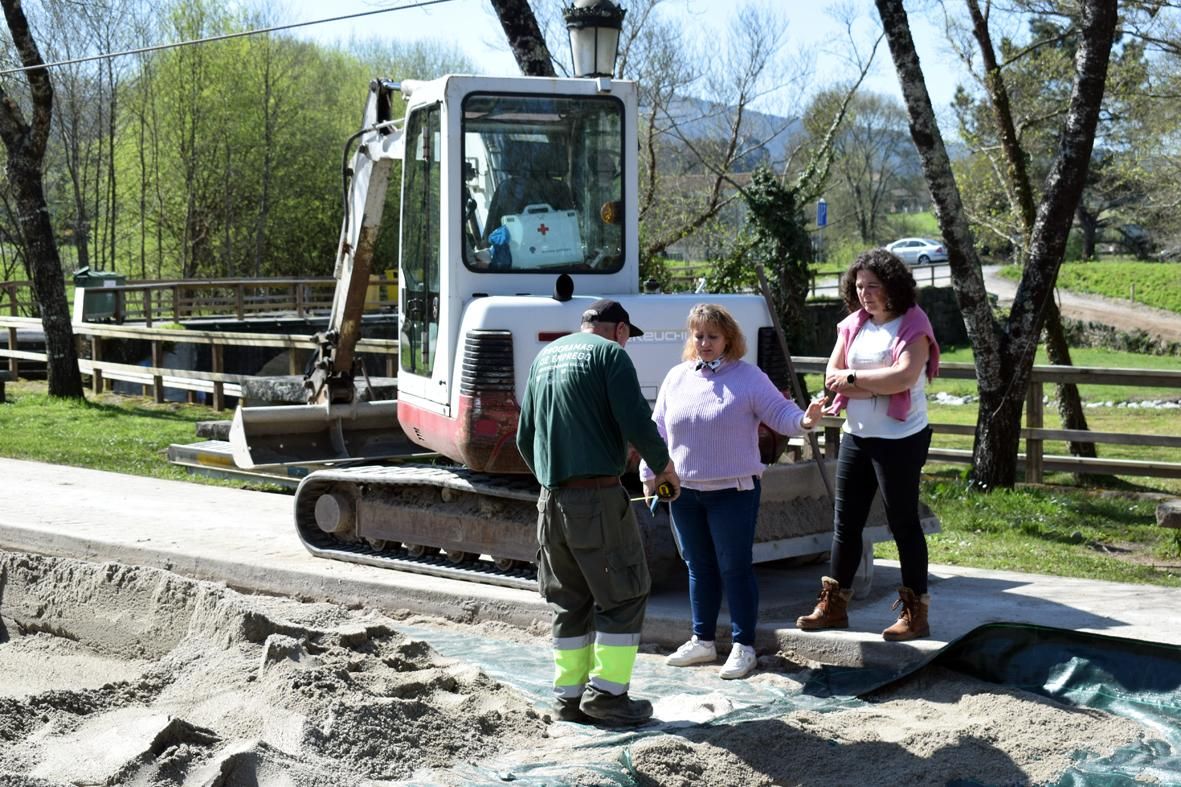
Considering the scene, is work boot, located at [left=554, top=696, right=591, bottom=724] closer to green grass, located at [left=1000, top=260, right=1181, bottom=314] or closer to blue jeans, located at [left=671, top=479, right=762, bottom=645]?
blue jeans, located at [left=671, top=479, right=762, bottom=645]

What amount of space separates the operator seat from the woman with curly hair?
2229mm

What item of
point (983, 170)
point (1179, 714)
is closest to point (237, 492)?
point (1179, 714)

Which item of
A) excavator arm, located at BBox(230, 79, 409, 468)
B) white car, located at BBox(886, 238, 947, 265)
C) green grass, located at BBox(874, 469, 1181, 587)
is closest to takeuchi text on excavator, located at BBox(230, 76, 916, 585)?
excavator arm, located at BBox(230, 79, 409, 468)

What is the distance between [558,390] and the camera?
577 centimetres

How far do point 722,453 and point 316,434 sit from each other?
5487mm

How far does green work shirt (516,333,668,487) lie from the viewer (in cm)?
568

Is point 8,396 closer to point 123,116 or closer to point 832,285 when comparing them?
point 123,116

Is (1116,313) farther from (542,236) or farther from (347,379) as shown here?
(542,236)

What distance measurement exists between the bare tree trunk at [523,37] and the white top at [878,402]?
7.58m

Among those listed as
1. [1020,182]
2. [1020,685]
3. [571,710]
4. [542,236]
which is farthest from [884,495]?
[1020,182]

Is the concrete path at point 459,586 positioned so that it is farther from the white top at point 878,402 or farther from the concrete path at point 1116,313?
the concrete path at point 1116,313

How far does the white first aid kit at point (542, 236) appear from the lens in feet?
26.4

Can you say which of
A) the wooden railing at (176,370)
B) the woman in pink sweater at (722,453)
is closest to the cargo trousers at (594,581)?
the woman in pink sweater at (722,453)

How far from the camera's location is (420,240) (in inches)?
333
